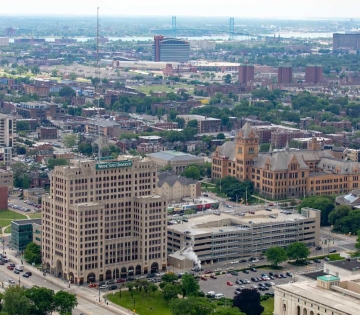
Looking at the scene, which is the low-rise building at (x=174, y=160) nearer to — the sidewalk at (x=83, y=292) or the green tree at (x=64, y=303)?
the sidewalk at (x=83, y=292)

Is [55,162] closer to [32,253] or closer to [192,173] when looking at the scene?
[192,173]

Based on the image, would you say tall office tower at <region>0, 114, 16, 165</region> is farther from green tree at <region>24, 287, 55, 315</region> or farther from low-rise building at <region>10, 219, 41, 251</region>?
green tree at <region>24, 287, 55, 315</region>

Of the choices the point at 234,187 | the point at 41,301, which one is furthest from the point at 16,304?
the point at 234,187

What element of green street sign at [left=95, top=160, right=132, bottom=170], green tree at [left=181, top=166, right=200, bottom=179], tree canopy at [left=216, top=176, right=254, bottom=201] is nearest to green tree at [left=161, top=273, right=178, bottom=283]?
green street sign at [left=95, top=160, right=132, bottom=170]

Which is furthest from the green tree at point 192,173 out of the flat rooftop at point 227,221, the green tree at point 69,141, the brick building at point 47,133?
the brick building at point 47,133

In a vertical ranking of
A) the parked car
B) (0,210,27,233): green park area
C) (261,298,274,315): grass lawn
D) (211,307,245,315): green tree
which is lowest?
(0,210,27,233): green park area

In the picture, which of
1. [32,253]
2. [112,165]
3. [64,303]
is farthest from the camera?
[32,253]
